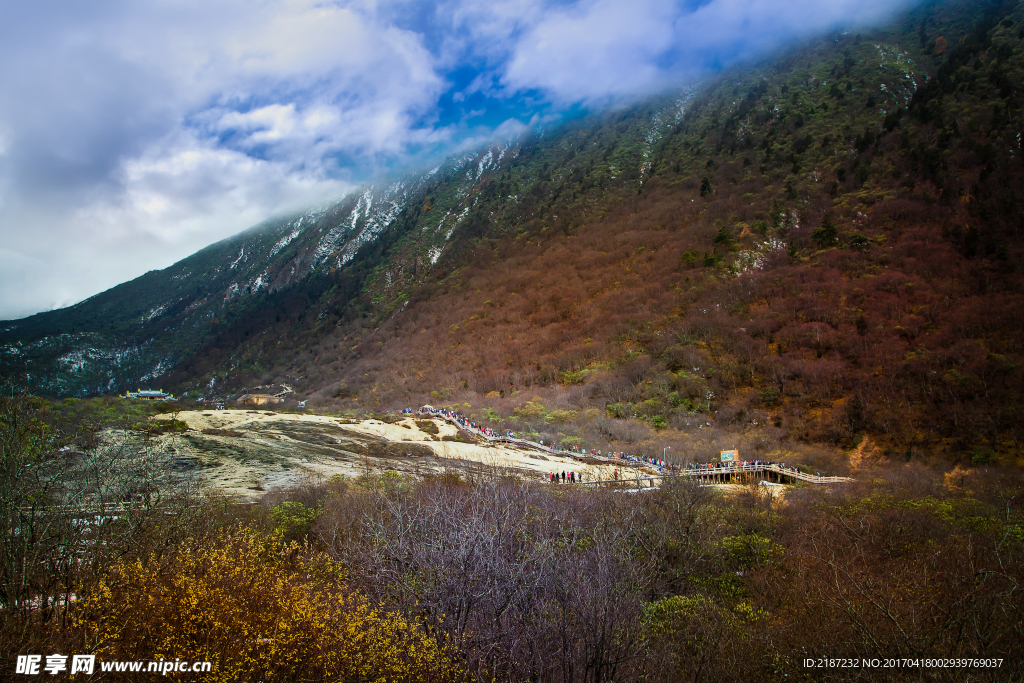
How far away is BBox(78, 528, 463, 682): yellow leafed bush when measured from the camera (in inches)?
304

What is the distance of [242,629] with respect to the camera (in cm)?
817

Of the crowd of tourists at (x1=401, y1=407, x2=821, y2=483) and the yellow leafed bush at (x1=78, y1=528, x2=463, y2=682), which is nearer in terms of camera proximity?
the yellow leafed bush at (x1=78, y1=528, x2=463, y2=682)

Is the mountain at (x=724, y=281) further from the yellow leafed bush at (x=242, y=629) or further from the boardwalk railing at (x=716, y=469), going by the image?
the yellow leafed bush at (x=242, y=629)

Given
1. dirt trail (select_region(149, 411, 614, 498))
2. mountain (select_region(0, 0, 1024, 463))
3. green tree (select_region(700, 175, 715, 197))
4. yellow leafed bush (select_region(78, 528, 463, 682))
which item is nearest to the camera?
yellow leafed bush (select_region(78, 528, 463, 682))

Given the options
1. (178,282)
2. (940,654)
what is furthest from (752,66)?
(178,282)

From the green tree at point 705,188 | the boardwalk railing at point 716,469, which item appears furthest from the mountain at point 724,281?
the boardwalk railing at point 716,469

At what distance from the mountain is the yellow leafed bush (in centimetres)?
4197

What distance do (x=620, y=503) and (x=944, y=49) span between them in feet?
420

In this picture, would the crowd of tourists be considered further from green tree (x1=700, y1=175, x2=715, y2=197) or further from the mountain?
green tree (x1=700, y1=175, x2=715, y2=197)

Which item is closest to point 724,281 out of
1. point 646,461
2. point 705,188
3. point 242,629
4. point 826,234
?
point 826,234

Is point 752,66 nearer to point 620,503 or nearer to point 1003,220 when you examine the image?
point 1003,220

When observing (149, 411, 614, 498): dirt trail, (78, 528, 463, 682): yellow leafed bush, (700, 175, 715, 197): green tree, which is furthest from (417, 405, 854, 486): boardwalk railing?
(700, 175, 715, 197): green tree

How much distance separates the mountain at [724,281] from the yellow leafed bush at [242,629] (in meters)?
42.0

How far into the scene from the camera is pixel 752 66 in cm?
12456
